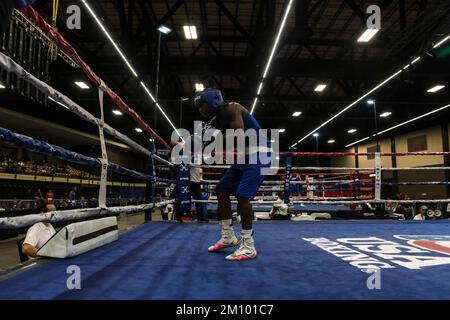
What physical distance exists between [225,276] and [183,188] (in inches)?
112

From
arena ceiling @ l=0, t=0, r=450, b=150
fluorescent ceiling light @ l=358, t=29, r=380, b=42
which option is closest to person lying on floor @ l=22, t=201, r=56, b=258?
arena ceiling @ l=0, t=0, r=450, b=150

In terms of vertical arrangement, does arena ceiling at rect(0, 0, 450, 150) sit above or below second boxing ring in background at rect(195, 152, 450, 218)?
above

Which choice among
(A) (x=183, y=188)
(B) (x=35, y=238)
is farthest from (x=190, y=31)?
(B) (x=35, y=238)

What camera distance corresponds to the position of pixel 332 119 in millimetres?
13820

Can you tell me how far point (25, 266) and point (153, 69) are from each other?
279 inches

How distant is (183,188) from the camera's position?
4.22 m

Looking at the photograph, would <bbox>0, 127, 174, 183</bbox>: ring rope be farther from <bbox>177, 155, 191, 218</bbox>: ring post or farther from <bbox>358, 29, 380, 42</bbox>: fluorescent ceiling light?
<bbox>358, 29, 380, 42</bbox>: fluorescent ceiling light

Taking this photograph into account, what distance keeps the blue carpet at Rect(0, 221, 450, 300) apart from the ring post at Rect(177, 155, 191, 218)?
6.45 ft

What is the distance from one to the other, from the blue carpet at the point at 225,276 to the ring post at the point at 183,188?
1.97m

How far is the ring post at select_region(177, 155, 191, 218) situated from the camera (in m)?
4.18

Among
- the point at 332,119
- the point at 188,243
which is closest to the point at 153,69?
the point at 188,243

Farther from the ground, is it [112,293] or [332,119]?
[332,119]

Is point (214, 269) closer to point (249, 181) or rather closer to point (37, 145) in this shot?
point (249, 181)
